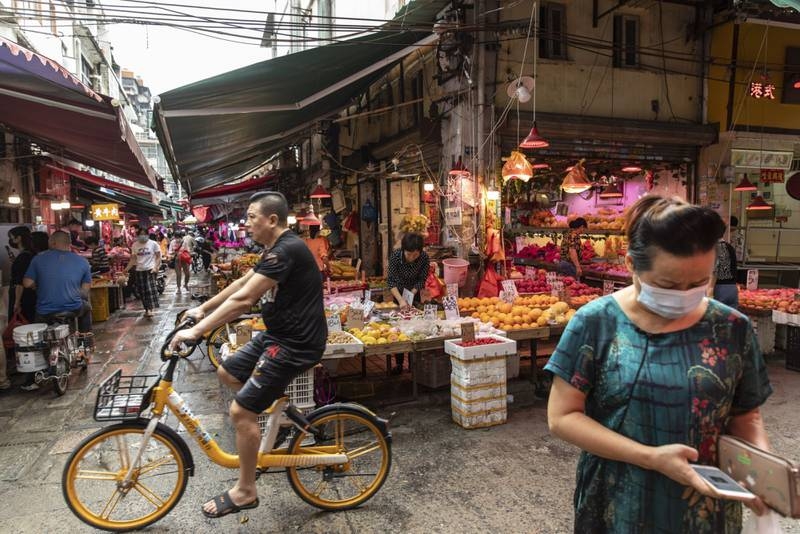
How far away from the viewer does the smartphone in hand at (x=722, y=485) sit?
Result: 151cm

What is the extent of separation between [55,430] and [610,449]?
6.09 metres

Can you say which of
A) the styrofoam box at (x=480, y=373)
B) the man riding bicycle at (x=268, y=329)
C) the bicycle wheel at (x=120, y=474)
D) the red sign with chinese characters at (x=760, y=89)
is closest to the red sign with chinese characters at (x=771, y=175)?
the red sign with chinese characters at (x=760, y=89)

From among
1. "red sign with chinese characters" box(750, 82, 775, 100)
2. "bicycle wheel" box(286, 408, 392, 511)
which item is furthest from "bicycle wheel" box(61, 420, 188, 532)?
"red sign with chinese characters" box(750, 82, 775, 100)

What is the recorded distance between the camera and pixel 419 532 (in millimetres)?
3660

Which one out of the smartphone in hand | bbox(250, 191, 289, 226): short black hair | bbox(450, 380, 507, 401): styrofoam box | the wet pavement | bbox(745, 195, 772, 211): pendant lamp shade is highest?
bbox(745, 195, 772, 211): pendant lamp shade

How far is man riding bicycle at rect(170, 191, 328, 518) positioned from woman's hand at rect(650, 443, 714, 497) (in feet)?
7.98

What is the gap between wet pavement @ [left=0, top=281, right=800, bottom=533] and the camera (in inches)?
149

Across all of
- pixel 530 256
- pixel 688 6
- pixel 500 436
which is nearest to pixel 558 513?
pixel 500 436

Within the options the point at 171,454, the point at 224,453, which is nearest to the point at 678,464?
the point at 224,453

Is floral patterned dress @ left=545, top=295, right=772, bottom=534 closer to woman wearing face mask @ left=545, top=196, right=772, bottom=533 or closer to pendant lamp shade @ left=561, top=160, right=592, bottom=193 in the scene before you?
woman wearing face mask @ left=545, top=196, right=772, bottom=533

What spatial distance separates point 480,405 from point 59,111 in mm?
6791

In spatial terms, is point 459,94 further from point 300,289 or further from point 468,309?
point 300,289

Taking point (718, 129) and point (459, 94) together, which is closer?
point (459, 94)

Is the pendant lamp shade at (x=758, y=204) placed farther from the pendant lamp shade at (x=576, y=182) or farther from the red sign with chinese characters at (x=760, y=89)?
the pendant lamp shade at (x=576, y=182)
